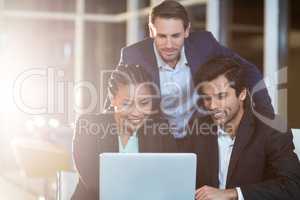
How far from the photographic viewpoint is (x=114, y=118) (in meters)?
2.28

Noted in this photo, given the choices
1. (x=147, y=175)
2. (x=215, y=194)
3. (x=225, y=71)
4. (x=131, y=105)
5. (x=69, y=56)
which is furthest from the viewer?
(x=69, y=56)

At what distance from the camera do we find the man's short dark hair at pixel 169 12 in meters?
2.37

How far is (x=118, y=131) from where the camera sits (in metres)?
2.25

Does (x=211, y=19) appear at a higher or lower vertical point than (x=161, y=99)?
higher

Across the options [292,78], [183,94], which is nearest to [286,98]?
[292,78]

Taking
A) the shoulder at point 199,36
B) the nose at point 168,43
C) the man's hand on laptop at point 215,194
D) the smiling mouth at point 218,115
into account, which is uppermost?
the shoulder at point 199,36

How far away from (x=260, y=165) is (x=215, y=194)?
8.2 inches

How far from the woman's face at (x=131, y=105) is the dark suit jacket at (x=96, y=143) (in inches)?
1.4

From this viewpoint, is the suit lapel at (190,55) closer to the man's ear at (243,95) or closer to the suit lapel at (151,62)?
the suit lapel at (151,62)

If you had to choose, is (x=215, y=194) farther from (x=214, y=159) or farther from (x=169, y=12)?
(x=169, y=12)

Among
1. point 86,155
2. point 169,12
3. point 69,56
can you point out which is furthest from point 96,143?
point 69,56

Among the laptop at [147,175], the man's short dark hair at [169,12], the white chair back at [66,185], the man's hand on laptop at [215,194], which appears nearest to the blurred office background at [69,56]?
the white chair back at [66,185]

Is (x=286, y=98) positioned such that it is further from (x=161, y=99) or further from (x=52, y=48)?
(x=52, y=48)

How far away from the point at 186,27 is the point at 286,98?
73 centimetres
